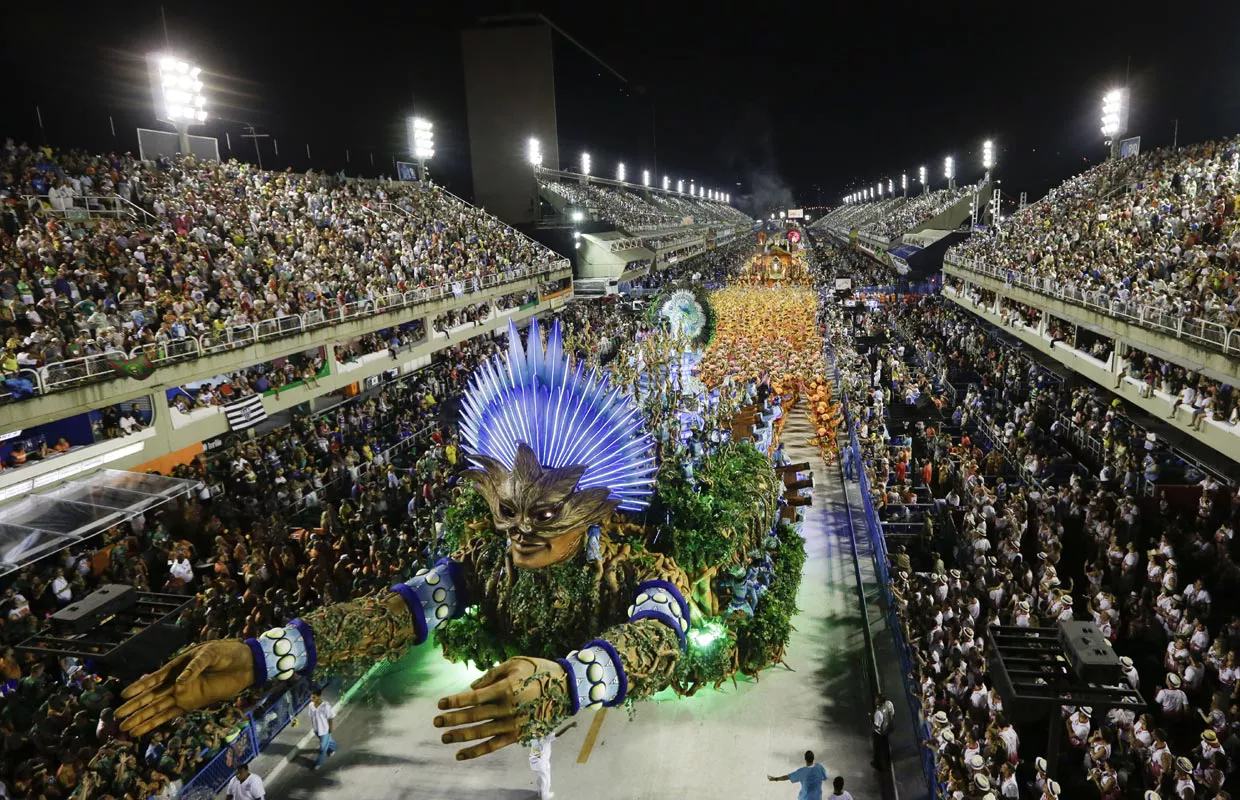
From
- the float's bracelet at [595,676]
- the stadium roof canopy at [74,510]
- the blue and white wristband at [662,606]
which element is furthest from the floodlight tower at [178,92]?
the float's bracelet at [595,676]

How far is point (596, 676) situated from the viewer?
307 inches

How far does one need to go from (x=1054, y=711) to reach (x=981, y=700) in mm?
4358

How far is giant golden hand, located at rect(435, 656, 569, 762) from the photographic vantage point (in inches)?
266

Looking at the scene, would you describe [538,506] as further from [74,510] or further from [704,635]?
[74,510]

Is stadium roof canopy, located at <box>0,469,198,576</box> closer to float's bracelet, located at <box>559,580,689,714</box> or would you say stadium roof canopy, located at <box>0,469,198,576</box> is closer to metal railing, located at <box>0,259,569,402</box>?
metal railing, located at <box>0,259,569,402</box>

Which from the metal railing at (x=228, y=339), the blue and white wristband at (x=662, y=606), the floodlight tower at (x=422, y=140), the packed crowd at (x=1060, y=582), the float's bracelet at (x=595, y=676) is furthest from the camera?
the floodlight tower at (x=422, y=140)

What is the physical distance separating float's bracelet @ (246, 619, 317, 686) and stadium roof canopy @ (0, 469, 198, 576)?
4392 mm

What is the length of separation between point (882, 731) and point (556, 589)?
428cm

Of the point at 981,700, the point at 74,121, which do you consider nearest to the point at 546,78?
the point at 74,121

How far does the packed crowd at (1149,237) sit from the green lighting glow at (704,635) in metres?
10.9

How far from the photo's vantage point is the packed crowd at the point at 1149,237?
53.4 ft

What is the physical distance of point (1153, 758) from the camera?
24.8 ft

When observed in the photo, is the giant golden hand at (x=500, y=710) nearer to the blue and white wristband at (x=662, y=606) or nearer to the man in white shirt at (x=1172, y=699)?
the blue and white wristband at (x=662, y=606)

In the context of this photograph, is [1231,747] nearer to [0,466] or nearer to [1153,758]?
[1153,758]
